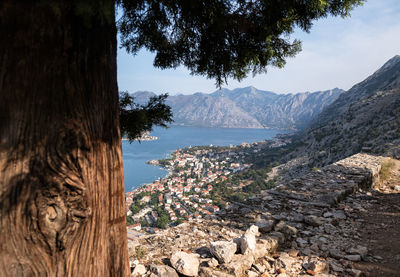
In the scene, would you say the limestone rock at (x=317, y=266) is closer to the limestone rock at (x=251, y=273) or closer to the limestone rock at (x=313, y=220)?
the limestone rock at (x=251, y=273)

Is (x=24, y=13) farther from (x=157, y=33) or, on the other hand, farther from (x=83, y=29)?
(x=157, y=33)

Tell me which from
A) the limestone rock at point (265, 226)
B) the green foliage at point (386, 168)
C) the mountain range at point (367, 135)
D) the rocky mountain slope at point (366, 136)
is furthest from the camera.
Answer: the rocky mountain slope at point (366, 136)

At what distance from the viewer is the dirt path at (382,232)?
3.00m

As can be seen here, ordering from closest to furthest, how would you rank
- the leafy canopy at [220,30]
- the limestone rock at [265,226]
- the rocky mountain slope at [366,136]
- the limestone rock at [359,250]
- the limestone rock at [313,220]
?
the leafy canopy at [220,30]
the limestone rock at [359,250]
the limestone rock at [265,226]
the limestone rock at [313,220]
the rocky mountain slope at [366,136]

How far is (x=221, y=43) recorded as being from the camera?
2697 mm

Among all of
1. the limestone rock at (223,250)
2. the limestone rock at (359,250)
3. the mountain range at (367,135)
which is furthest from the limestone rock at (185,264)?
the mountain range at (367,135)

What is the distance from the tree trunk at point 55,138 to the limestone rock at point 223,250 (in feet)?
4.98

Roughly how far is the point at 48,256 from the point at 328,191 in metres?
5.88

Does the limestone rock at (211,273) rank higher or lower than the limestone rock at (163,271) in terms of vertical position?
lower

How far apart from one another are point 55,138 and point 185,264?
193 centimetres

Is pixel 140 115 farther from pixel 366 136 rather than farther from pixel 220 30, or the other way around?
Result: pixel 366 136

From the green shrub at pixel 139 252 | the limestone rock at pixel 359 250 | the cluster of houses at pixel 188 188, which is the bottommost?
the cluster of houses at pixel 188 188

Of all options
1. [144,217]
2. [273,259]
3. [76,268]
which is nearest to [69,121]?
[76,268]

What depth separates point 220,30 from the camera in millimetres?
2238
